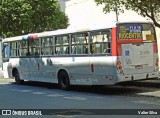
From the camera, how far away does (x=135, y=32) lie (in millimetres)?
15336

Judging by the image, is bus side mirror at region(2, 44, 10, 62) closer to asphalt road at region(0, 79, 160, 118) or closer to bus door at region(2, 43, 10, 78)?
bus door at region(2, 43, 10, 78)

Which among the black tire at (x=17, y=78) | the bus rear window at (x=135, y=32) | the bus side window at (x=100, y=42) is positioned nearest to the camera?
the bus rear window at (x=135, y=32)

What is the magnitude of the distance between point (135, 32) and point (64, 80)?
3986 millimetres

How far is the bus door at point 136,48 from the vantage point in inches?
581

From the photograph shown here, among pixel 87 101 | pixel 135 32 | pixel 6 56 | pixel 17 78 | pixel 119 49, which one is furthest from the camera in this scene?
pixel 6 56

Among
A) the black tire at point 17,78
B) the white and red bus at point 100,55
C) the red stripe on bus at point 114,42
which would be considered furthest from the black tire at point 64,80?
the black tire at point 17,78

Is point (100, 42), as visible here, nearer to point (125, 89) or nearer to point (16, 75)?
point (125, 89)

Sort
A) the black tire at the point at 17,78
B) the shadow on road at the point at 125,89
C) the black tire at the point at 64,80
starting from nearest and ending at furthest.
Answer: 1. the shadow on road at the point at 125,89
2. the black tire at the point at 64,80
3. the black tire at the point at 17,78

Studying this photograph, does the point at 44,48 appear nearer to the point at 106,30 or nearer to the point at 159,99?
the point at 106,30

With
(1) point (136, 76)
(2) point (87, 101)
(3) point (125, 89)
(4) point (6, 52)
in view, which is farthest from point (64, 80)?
(4) point (6, 52)

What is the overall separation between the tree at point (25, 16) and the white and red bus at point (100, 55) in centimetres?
868

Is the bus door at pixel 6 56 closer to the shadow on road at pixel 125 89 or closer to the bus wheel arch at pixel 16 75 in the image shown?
the bus wheel arch at pixel 16 75

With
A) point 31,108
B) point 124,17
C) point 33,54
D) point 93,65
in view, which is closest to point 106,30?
point 93,65

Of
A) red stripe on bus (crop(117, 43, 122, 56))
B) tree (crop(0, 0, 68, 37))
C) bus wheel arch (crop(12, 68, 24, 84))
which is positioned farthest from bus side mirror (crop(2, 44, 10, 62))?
red stripe on bus (crop(117, 43, 122, 56))
